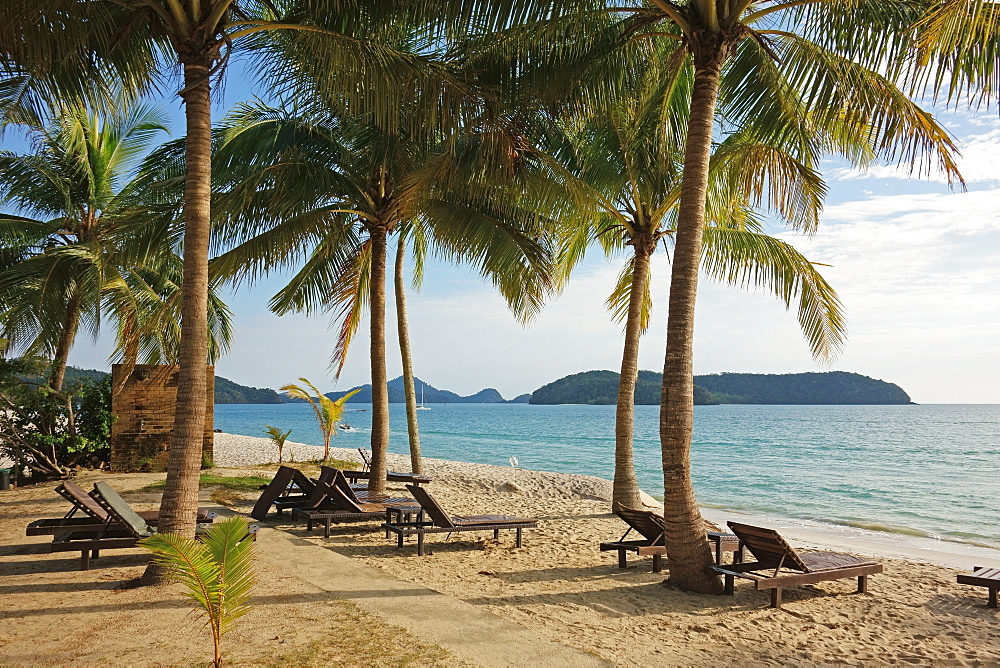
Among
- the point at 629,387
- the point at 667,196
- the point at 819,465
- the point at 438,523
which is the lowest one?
the point at 819,465

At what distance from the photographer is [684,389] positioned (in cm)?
671

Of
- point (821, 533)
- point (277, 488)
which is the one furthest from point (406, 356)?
point (821, 533)

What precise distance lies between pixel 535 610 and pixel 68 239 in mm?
14597

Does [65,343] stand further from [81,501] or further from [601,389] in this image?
[601,389]

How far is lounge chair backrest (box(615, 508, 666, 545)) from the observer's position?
7.54 meters

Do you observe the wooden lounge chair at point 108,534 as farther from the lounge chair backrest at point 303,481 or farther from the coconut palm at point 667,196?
the coconut palm at point 667,196

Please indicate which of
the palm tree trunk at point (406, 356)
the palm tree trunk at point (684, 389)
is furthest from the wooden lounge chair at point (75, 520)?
the palm tree trunk at point (406, 356)

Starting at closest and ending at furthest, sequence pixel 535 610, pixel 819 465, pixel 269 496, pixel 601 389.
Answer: pixel 535 610 → pixel 269 496 → pixel 819 465 → pixel 601 389

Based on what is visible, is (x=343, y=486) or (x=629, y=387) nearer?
(x=343, y=486)

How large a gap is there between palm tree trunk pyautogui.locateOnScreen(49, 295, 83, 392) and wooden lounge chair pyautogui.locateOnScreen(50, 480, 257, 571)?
29.6 feet

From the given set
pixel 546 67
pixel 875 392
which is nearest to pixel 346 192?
pixel 546 67

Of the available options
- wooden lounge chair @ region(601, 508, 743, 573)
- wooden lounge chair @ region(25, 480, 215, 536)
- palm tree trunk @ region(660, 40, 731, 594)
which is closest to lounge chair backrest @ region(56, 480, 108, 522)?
→ wooden lounge chair @ region(25, 480, 215, 536)

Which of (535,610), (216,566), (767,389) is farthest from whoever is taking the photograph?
(767,389)

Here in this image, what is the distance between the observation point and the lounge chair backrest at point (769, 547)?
631 centimetres
